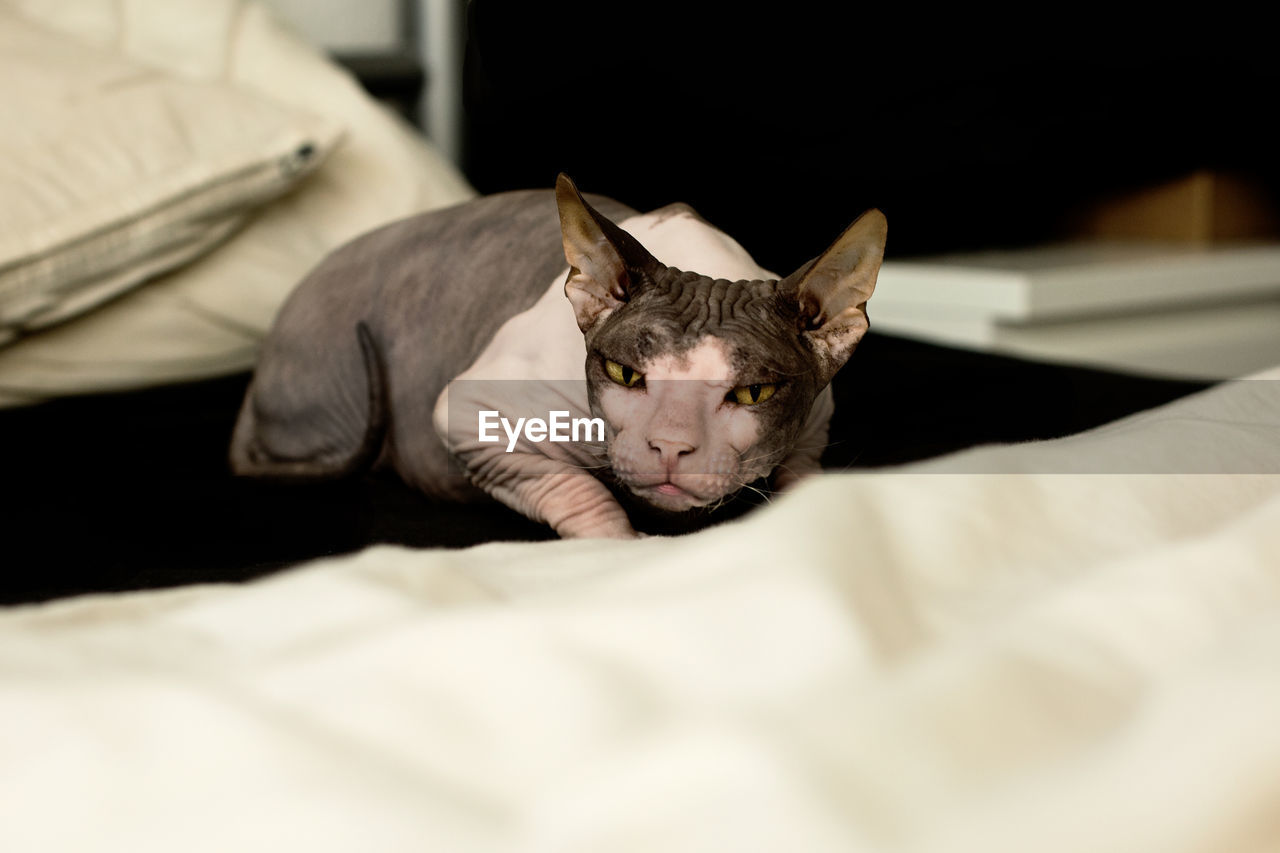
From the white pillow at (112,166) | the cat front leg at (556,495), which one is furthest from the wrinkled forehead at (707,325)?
the white pillow at (112,166)

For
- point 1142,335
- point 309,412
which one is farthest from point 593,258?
point 1142,335

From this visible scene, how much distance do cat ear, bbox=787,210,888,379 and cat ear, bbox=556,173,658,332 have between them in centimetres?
11

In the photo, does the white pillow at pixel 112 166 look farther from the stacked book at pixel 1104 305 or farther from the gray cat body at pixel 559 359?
the stacked book at pixel 1104 305

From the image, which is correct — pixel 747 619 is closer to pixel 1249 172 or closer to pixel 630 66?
pixel 630 66

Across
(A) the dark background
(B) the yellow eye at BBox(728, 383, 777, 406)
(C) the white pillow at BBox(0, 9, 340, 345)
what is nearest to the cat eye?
(B) the yellow eye at BBox(728, 383, 777, 406)

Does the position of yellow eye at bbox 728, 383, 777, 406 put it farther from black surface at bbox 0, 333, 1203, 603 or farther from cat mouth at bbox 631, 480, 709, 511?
black surface at bbox 0, 333, 1203, 603

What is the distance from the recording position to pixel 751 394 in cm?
78

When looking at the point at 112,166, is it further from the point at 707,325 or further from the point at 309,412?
the point at 707,325

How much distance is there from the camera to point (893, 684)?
33cm

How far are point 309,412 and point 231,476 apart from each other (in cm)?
11

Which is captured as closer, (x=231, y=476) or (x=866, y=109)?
(x=231, y=476)

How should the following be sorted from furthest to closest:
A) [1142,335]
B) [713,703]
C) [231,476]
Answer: [1142,335], [231,476], [713,703]

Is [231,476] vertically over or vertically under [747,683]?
under

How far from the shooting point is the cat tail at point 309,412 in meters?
1.09
